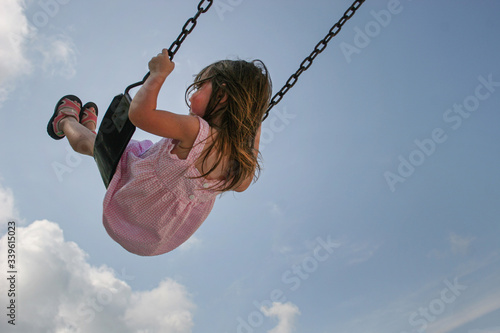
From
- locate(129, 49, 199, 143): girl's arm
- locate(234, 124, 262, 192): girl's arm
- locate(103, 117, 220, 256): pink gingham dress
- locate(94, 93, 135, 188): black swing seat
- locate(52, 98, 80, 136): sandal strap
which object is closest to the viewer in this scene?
locate(129, 49, 199, 143): girl's arm

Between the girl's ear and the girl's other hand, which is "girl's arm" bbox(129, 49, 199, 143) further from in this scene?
the girl's ear

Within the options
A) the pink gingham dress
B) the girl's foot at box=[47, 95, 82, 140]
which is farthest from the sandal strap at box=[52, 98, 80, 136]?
the pink gingham dress

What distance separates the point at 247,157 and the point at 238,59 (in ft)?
1.54

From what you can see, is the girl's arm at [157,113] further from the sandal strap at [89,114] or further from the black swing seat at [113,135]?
the sandal strap at [89,114]

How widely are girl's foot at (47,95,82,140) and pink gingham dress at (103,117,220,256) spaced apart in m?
0.66

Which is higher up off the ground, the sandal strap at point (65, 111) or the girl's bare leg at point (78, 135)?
the sandal strap at point (65, 111)

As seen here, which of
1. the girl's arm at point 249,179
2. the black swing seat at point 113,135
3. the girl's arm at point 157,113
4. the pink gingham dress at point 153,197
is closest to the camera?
the girl's arm at point 157,113

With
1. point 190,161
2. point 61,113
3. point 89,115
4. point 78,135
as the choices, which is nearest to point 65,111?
point 61,113

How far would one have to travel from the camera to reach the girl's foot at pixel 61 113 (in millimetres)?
2760

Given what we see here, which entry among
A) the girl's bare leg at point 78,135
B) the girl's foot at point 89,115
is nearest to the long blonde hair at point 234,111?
the girl's bare leg at point 78,135

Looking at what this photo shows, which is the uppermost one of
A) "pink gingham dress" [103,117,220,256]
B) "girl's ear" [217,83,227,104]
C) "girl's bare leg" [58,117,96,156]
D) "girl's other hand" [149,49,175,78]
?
"girl's bare leg" [58,117,96,156]

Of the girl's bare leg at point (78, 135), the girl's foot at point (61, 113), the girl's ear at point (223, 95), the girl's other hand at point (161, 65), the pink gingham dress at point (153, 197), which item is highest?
the girl's foot at point (61, 113)

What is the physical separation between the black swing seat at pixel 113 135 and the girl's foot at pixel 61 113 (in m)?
0.70

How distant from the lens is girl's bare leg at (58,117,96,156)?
2396 millimetres
